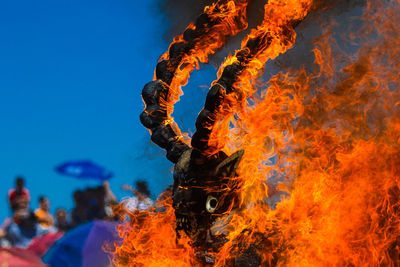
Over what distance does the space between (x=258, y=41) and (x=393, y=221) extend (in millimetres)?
1495

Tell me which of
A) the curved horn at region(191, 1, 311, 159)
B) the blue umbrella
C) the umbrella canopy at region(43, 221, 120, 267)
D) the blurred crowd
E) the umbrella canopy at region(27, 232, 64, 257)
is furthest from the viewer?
the blue umbrella

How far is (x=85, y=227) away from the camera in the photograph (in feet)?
17.1

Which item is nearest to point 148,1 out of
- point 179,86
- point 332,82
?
point 179,86

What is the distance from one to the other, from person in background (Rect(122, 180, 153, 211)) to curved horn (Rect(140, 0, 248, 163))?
2.11 ft

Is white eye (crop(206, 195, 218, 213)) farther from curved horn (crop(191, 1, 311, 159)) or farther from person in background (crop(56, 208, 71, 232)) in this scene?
person in background (crop(56, 208, 71, 232))

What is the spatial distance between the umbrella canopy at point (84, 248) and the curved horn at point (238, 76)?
276cm

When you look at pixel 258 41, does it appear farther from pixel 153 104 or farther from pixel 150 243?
pixel 150 243

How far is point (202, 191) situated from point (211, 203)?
11cm

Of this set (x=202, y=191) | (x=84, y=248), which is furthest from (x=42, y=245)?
(x=202, y=191)

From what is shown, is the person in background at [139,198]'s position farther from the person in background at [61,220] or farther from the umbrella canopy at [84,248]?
the person in background at [61,220]

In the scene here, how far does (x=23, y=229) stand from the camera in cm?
757

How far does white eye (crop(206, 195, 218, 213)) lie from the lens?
2.65 m

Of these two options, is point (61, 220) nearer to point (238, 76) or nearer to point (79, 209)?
point (79, 209)

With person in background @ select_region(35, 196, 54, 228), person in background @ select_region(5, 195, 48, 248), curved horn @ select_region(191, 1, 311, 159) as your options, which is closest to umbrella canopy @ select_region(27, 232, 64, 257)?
person in background @ select_region(5, 195, 48, 248)
